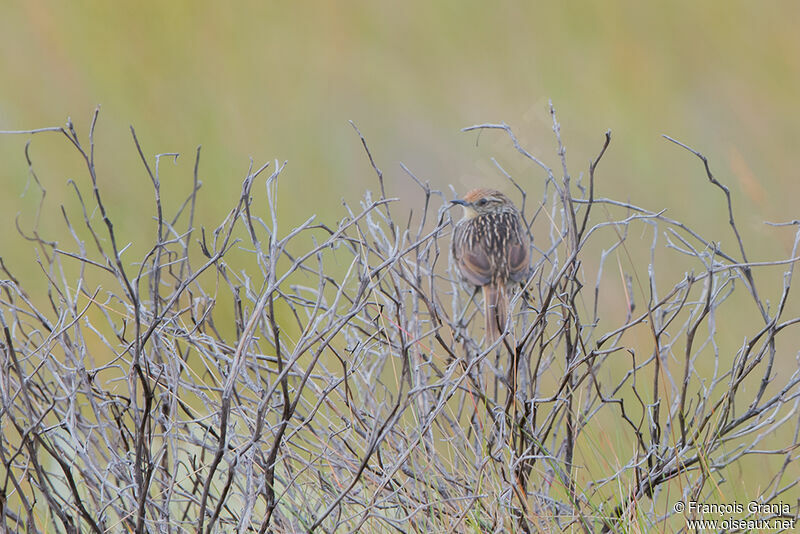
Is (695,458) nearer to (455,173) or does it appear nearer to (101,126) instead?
(455,173)

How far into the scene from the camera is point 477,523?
1.94 m

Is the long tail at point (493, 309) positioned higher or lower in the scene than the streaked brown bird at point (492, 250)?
lower

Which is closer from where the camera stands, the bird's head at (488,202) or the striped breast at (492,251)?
the striped breast at (492,251)

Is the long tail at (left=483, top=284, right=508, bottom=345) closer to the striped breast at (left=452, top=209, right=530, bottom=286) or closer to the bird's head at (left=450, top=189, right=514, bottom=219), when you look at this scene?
the striped breast at (left=452, top=209, right=530, bottom=286)

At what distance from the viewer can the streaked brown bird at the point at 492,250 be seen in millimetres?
3727

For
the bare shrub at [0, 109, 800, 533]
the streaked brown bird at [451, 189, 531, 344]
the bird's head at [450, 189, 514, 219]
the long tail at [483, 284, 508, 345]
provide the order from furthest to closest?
the bird's head at [450, 189, 514, 219], the streaked brown bird at [451, 189, 531, 344], the long tail at [483, 284, 508, 345], the bare shrub at [0, 109, 800, 533]

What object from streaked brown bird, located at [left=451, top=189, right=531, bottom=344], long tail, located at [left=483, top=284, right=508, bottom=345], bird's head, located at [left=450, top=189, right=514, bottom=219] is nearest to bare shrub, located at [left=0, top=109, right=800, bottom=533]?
long tail, located at [left=483, top=284, right=508, bottom=345]

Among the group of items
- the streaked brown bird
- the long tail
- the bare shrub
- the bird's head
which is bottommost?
the bare shrub

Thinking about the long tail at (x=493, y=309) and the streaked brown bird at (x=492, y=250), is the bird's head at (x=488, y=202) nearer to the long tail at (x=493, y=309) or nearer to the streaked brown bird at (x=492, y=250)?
the streaked brown bird at (x=492, y=250)

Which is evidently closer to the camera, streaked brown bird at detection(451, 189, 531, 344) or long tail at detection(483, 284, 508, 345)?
long tail at detection(483, 284, 508, 345)

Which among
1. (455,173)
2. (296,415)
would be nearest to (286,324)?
(296,415)

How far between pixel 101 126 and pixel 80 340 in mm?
4006

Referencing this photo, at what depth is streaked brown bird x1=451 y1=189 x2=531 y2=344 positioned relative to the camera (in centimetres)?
373

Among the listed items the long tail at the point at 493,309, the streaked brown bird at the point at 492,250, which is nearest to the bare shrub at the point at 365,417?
the long tail at the point at 493,309
